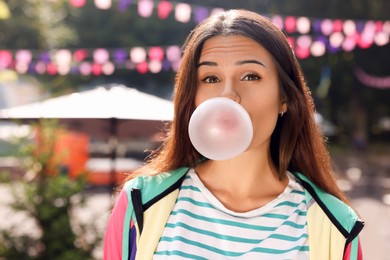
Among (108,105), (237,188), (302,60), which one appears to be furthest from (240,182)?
(302,60)

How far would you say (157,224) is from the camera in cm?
152

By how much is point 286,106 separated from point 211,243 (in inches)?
19.5

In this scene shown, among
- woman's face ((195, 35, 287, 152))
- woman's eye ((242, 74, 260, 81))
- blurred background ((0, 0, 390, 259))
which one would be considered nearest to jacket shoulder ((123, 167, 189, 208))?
woman's face ((195, 35, 287, 152))

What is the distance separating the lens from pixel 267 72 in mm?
1577

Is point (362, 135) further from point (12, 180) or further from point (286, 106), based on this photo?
point (286, 106)

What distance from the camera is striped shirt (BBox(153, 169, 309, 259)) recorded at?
1515 millimetres

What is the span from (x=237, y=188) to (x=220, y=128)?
367 mm

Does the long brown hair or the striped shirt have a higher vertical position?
the long brown hair

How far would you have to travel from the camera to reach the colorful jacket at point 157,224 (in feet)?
4.98

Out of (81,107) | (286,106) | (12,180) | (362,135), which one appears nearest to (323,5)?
(362,135)

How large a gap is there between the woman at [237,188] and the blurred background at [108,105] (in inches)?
31.2

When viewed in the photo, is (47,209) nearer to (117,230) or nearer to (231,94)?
(117,230)

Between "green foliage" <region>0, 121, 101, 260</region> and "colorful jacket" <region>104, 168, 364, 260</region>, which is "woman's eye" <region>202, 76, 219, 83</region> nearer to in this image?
"colorful jacket" <region>104, 168, 364, 260</region>

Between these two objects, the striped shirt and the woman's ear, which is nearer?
the striped shirt
